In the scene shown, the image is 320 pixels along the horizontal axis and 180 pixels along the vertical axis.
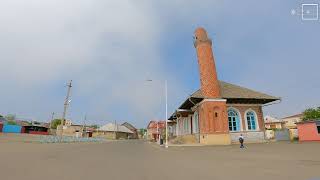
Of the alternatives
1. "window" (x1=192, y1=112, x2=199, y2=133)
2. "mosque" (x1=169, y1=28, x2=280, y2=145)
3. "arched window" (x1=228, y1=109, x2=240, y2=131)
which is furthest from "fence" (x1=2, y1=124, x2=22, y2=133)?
"arched window" (x1=228, y1=109, x2=240, y2=131)

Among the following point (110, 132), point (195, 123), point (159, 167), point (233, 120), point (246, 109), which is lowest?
point (159, 167)

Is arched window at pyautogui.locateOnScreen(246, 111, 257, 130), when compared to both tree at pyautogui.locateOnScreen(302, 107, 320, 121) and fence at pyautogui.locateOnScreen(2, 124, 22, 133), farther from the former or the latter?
fence at pyautogui.locateOnScreen(2, 124, 22, 133)

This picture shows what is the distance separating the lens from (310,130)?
3469 centimetres

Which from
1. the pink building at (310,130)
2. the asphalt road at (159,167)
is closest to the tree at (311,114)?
the pink building at (310,130)

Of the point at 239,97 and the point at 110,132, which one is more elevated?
the point at 239,97

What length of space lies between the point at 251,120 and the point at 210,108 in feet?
24.4

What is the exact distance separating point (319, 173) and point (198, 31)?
101 ft

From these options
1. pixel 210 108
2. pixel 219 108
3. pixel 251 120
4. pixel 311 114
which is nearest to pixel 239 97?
pixel 219 108

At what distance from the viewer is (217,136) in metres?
30.7

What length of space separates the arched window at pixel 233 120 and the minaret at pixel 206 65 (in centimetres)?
387

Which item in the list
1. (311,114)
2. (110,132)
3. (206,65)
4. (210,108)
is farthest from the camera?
(110,132)

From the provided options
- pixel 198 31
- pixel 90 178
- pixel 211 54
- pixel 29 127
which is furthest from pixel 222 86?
pixel 29 127

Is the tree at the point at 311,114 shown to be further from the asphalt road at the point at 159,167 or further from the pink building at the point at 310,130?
the asphalt road at the point at 159,167

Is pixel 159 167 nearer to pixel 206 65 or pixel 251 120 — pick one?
pixel 206 65
